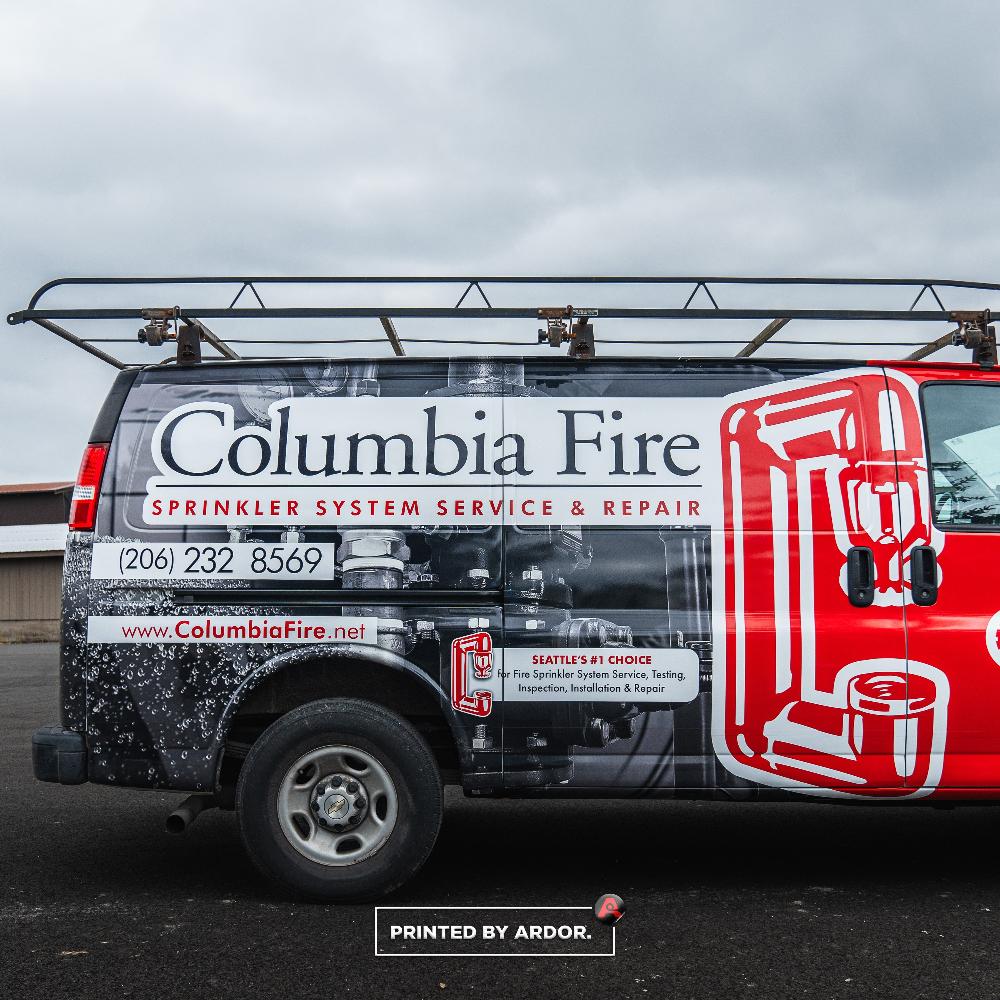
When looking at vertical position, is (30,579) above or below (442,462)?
above

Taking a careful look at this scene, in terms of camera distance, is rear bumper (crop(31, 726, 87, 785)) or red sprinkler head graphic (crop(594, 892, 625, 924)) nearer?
red sprinkler head graphic (crop(594, 892, 625, 924))

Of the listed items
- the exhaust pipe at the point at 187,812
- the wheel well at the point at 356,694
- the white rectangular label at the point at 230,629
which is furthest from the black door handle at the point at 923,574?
the exhaust pipe at the point at 187,812

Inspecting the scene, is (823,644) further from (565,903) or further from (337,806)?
(337,806)

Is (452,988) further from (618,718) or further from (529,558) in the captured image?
(529,558)

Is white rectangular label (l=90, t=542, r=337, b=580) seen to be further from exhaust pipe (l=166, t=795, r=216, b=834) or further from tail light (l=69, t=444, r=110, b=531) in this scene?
exhaust pipe (l=166, t=795, r=216, b=834)

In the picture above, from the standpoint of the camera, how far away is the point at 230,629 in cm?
483

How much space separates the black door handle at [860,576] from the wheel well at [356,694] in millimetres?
1832

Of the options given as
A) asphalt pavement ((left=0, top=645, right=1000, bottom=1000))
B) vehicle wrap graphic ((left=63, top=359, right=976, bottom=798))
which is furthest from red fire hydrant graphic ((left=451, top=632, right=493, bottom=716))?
asphalt pavement ((left=0, top=645, right=1000, bottom=1000))

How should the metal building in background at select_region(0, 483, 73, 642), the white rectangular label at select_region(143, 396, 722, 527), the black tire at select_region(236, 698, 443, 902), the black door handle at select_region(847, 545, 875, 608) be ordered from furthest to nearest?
the metal building in background at select_region(0, 483, 73, 642), the white rectangular label at select_region(143, 396, 722, 527), the black door handle at select_region(847, 545, 875, 608), the black tire at select_region(236, 698, 443, 902)

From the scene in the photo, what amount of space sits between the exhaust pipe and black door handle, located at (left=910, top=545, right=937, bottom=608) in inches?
127

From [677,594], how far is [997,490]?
1491 millimetres

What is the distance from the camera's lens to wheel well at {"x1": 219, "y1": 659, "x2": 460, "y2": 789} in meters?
4.91

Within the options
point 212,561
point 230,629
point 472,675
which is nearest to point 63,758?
point 230,629

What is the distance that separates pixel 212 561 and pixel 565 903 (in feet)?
6.89
